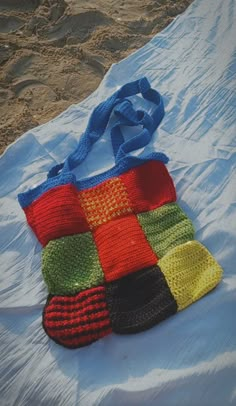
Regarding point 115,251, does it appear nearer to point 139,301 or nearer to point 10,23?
point 139,301

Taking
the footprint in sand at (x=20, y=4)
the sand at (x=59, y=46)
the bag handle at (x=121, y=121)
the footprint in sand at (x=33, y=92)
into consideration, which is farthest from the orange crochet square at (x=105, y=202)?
the footprint in sand at (x=20, y=4)

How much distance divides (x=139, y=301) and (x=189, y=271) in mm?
158

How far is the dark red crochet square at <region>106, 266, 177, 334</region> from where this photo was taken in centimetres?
91

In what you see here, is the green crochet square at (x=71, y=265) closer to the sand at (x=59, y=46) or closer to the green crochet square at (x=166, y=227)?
the green crochet square at (x=166, y=227)

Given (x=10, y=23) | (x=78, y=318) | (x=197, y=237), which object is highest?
(x=10, y=23)

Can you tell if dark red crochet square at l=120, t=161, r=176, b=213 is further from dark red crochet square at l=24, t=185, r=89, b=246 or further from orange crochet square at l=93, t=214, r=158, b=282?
dark red crochet square at l=24, t=185, r=89, b=246

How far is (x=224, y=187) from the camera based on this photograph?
3.98 ft

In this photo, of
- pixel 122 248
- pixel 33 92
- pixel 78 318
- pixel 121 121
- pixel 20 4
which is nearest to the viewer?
pixel 78 318

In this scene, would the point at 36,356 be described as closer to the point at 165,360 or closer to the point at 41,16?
the point at 165,360

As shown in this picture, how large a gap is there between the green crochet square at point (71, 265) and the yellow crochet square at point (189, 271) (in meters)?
0.19

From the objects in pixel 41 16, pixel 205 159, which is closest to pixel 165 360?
pixel 205 159

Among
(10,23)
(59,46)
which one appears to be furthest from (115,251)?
(10,23)

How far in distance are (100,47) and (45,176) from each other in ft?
2.84

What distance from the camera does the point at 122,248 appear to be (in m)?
1.01
